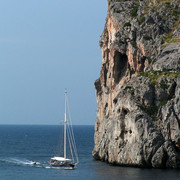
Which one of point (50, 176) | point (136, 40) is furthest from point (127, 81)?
point (50, 176)

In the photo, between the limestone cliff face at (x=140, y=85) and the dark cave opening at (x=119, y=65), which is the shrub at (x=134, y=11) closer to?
the limestone cliff face at (x=140, y=85)

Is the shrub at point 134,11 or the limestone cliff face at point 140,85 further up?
the shrub at point 134,11

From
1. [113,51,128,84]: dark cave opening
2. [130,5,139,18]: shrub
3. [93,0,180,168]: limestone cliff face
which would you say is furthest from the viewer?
[130,5,139,18]: shrub

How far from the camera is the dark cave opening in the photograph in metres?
115

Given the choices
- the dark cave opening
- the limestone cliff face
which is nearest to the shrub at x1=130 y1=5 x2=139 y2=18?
the limestone cliff face

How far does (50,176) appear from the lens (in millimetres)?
87500

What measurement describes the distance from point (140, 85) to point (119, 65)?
657 inches

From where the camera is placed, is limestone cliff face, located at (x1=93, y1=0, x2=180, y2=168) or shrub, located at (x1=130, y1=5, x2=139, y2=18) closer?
limestone cliff face, located at (x1=93, y1=0, x2=180, y2=168)

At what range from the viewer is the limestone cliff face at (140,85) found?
304 ft

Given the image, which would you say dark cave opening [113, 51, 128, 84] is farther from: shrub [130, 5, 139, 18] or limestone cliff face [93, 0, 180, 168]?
shrub [130, 5, 139, 18]

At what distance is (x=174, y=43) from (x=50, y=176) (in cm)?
3810

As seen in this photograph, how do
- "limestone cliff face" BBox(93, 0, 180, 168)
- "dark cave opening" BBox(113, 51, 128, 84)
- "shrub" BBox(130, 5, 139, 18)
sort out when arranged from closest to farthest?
1. "limestone cliff face" BBox(93, 0, 180, 168)
2. "dark cave opening" BBox(113, 51, 128, 84)
3. "shrub" BBox(130, 5, 139, 18)

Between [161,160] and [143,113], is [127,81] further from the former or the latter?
[161,160]

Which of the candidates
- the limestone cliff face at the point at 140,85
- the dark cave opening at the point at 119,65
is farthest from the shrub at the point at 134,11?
the dark cave opening at the point at 119,65
